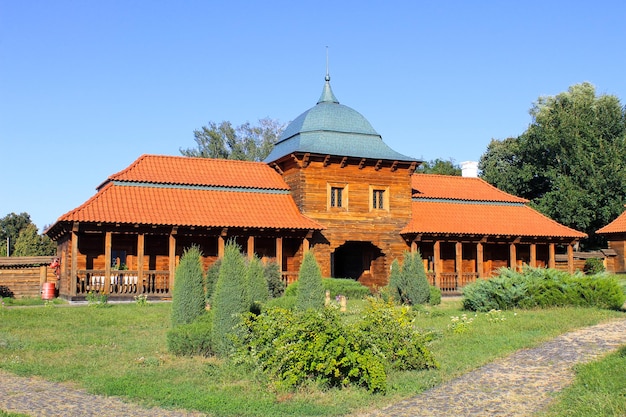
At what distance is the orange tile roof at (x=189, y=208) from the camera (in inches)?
943

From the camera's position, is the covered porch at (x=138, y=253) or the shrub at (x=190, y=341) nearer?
the shrub at (x=190, y=341)

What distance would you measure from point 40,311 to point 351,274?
15147 mm

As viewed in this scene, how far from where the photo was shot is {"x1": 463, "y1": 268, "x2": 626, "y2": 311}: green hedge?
16750mm

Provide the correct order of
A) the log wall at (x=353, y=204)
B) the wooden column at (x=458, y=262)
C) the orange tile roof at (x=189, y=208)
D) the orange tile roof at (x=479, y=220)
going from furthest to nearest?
the wooden column at (x=458, y=262), the orange tile roof at (x=479, y=220), the log wall at (x=353, y=204), the orange tile roof at (x=189, y=208)

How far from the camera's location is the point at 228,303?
12.9m

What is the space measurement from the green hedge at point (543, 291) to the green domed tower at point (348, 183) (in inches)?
402

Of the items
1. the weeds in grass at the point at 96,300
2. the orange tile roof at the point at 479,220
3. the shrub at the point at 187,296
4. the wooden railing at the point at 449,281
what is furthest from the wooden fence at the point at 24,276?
the wooden railing at the point at 449,281

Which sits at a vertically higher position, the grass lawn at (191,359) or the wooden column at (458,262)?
the wooden column at (458,262)

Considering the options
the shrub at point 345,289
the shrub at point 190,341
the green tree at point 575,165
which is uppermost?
the green tree at point 575,165

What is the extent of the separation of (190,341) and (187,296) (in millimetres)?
1558

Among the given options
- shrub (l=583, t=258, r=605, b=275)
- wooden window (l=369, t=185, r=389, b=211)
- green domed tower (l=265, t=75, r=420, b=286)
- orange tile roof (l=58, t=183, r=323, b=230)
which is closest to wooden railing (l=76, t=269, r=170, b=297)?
orange tile roof (l=58, t=183, r=323, b=230)

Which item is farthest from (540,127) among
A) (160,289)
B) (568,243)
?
(160,289)

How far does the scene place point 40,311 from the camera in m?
19.4

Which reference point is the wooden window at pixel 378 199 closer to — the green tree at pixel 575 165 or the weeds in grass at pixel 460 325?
the weeds in grass at pixel 460 325
